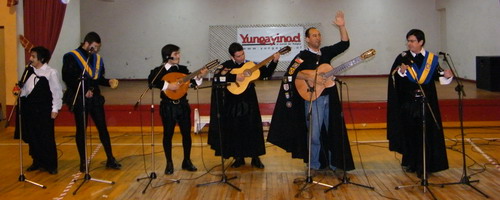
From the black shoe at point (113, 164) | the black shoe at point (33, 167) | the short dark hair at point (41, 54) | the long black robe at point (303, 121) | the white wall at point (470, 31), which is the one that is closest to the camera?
the long black robe at point (303, 121)

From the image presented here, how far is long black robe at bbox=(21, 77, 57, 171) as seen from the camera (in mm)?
5621

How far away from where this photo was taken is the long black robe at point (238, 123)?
5.62 meters

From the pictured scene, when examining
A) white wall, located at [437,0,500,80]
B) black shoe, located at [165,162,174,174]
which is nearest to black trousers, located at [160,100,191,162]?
black shoe, located at [165,162,174,174]

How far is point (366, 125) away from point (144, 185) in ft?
14.9

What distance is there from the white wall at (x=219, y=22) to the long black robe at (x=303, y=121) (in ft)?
31.5

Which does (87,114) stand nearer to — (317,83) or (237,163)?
(237,163)

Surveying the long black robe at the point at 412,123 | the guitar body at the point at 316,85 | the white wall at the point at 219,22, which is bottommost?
the long black robe at the point at 412,123

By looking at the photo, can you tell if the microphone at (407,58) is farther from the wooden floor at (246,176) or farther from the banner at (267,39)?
the banner at (267,39)

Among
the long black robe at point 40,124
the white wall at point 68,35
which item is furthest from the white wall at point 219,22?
the long black robe at point 40,124

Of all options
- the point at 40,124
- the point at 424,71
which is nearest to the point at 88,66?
the point at 40,124

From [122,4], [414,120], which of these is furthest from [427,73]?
[122,4]

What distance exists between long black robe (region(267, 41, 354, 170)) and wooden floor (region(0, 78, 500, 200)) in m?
0.26

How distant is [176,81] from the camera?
5.29m

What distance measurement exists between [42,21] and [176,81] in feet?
14.0
